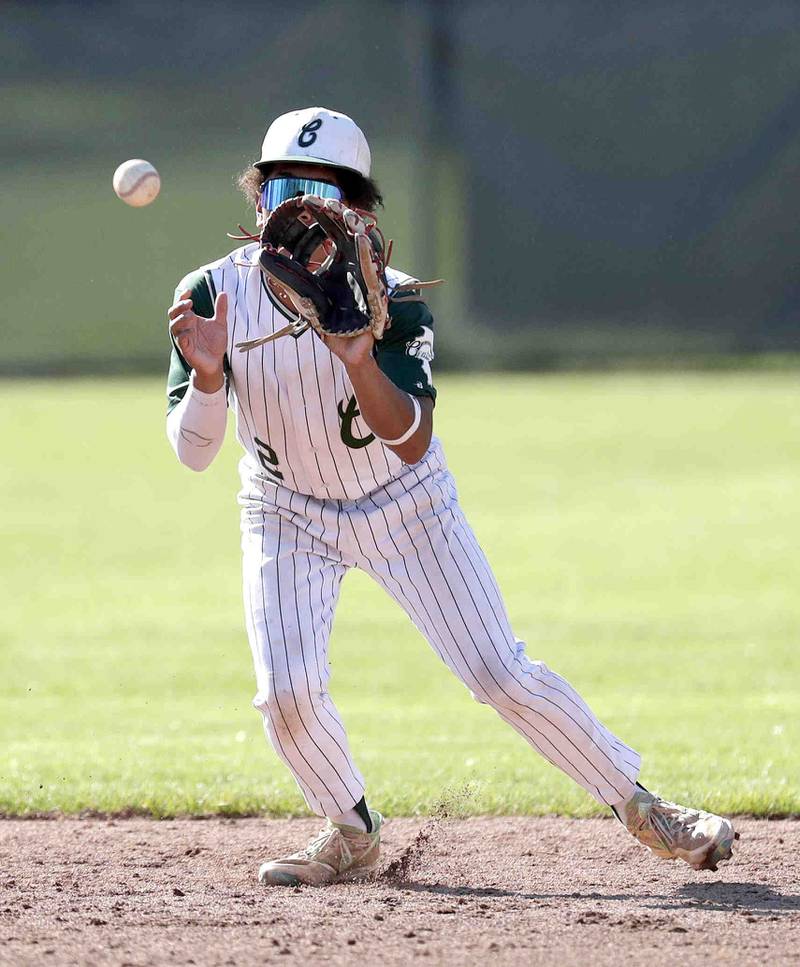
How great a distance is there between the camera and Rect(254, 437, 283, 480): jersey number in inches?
149

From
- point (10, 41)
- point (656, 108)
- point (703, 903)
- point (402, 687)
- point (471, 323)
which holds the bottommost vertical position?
point (703, 903)

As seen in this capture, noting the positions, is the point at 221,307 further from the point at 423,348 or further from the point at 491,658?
the point at 491,658

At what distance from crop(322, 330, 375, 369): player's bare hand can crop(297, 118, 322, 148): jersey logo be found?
1.86ft

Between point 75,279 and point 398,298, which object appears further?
point 75,279

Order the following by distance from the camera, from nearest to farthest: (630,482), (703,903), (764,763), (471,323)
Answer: (703,903) < (764,763) < (630,482) < (471,323)

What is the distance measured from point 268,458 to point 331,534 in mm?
232

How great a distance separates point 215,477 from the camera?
12.2 metres

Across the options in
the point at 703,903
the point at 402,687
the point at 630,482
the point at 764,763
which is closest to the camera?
the point at 703,903

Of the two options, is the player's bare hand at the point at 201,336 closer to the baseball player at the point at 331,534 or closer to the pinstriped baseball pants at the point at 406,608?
the baseball player at the point at 331,534

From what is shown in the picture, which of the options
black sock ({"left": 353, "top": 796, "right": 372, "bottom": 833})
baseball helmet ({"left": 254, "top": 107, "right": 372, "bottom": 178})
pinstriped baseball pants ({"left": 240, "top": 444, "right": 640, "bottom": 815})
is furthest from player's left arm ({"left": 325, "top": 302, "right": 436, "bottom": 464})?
black sock ({"left": 353, "top": 796, "right": 372, "bottom": 833})

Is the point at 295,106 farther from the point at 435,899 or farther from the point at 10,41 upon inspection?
the point at 435,899

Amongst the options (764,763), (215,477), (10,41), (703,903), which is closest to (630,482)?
(215,477)

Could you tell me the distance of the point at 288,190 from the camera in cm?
367

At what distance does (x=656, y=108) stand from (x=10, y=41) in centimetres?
765
